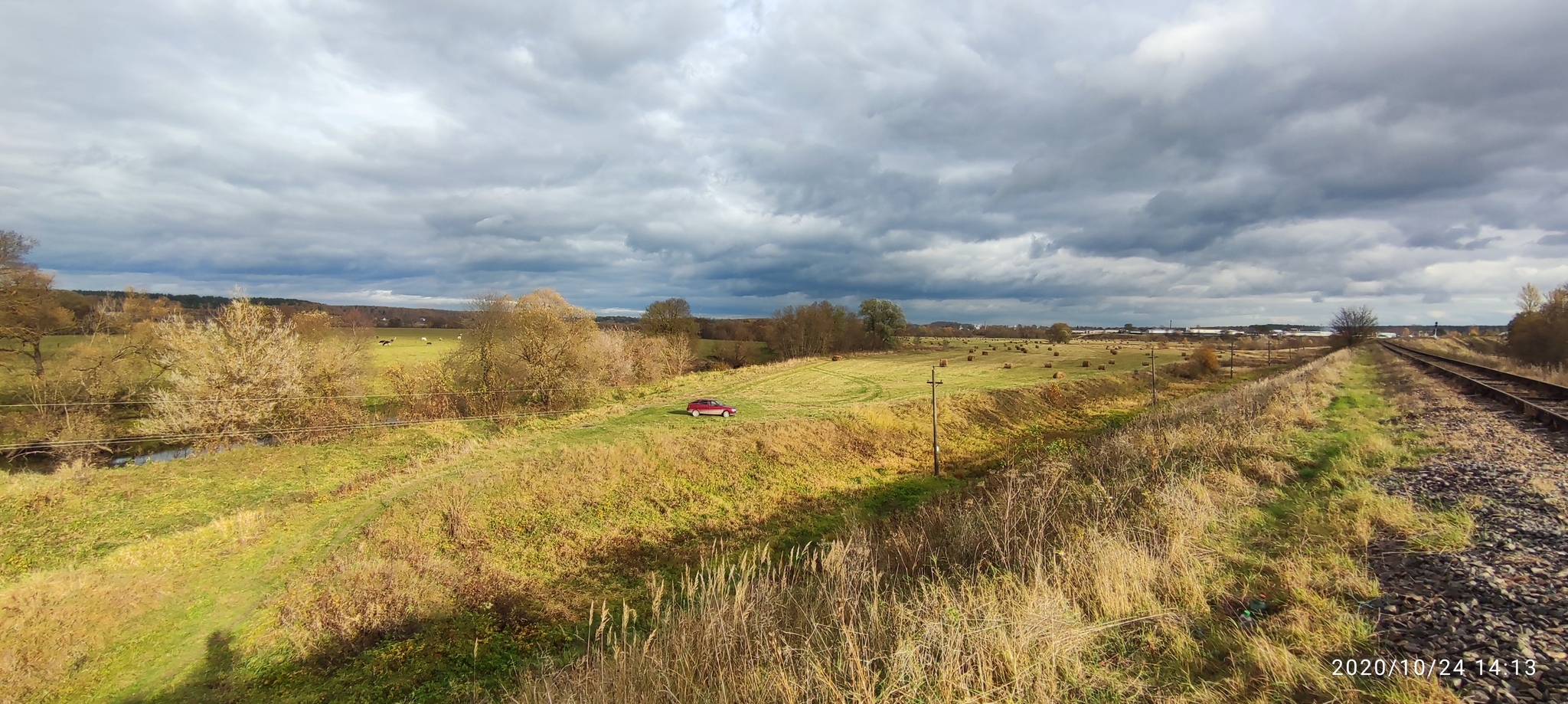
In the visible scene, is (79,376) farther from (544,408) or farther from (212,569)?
(212,569)

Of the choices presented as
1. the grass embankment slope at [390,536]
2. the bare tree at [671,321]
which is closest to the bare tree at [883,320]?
the bare tree at [671,321]

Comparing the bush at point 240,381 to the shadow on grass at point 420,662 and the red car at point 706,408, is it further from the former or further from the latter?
the shadow on grass at point 420,662

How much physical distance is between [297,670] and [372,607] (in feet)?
6.69

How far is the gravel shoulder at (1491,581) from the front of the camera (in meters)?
3.68

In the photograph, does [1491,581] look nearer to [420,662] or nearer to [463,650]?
[463,650]

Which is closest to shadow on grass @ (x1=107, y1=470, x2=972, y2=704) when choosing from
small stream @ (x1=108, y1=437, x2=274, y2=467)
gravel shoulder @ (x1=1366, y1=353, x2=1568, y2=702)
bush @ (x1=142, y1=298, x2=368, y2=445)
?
gravel shoulder @ (x1=1366, y1=353, x2=1568, y2=702)

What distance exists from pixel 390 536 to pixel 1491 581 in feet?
75.9

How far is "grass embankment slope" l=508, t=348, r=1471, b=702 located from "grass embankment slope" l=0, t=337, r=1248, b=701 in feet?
29.7

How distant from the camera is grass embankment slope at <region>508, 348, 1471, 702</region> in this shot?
4145mm

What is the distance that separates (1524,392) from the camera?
19.9 m

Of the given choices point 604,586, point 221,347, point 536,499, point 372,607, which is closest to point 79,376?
point 221,347

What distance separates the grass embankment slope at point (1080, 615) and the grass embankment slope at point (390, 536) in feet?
29.7

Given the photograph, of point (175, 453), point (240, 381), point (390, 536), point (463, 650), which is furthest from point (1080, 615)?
point (175, 453)

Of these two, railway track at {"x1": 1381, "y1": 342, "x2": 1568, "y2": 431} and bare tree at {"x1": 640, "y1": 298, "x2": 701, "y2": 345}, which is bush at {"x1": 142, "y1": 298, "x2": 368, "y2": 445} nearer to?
bare tree at {"x1": 640, "y1": 298, "x2": 701, "y2": 345}
